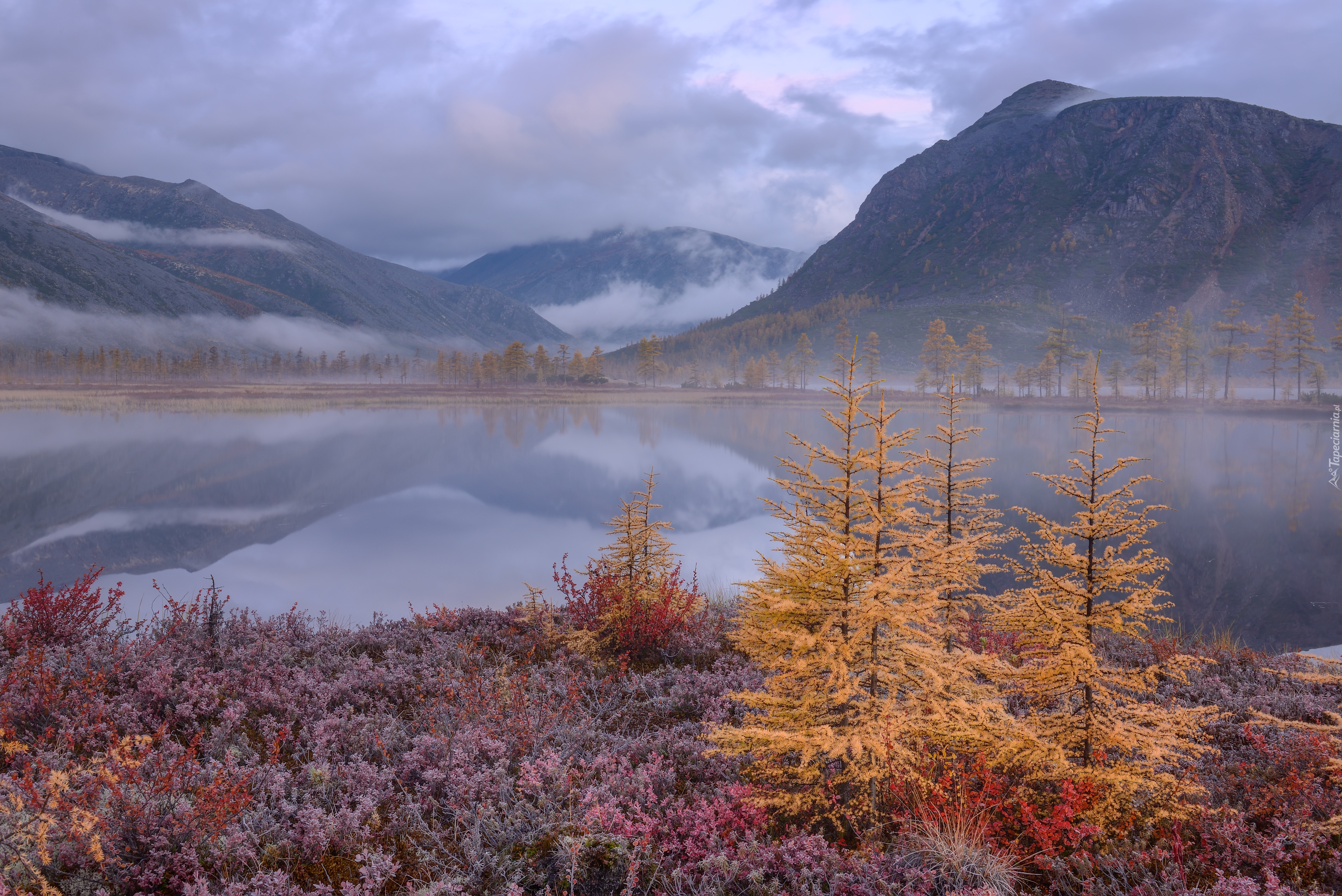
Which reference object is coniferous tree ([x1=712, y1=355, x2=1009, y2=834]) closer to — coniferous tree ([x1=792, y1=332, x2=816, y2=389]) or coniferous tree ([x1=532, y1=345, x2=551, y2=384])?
coniferous tree ([x1=792, y1=332, x2=816, y2=389])

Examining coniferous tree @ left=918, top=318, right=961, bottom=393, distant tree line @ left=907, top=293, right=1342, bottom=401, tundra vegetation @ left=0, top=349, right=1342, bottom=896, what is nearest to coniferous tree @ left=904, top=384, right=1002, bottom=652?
tundra vegetation @ left=0, top=349, right=1342, bottom=896

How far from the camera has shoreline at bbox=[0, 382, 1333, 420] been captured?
75812 mm

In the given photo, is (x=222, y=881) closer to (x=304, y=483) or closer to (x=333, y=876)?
(x=333, y=876)

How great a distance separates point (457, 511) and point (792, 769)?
20040 mm

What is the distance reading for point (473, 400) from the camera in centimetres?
10219

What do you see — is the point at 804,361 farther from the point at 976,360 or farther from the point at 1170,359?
the point at 1170,359

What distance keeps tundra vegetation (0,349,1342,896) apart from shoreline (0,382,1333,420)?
72998 millimetres

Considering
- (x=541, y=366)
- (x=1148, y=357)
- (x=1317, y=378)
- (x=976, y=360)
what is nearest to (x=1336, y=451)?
(x=1317, y=378)

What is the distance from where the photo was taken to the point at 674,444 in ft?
157

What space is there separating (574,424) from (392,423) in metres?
17.0

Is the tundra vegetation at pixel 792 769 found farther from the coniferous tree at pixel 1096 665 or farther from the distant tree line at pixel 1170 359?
the distant tree line at pixel 1170 359

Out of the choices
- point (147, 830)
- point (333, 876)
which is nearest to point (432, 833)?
point (333, 876)

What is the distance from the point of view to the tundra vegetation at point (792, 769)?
420 cm

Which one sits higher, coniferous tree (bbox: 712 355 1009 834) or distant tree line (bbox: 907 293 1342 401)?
distant tree line (bbox: 907 293 1342 401)
